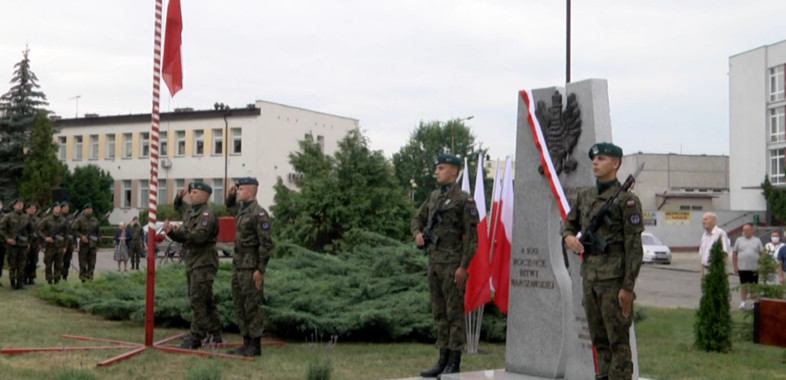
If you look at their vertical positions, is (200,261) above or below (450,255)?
below

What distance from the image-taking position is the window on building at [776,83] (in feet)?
177

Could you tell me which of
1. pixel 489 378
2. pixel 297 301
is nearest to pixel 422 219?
pixel 489 378

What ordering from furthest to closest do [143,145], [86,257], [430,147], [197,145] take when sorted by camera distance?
[430,147]
[143,145]
[197,145]
[86,257]

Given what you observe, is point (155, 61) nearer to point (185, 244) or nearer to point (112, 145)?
point (185, 244)

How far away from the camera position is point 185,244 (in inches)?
415

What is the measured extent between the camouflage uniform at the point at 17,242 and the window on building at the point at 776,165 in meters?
47.2

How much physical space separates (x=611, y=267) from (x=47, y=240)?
16.2m

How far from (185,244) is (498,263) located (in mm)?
3742

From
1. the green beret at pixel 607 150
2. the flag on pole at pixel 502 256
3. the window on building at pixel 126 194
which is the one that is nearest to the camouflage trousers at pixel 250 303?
the flag on pole at pixel 502 256

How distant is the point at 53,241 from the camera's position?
19.8 meters

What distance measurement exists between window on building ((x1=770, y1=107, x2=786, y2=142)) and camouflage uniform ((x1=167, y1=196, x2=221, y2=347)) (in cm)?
5055

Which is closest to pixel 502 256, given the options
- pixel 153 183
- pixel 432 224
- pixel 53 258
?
pixel 432 224

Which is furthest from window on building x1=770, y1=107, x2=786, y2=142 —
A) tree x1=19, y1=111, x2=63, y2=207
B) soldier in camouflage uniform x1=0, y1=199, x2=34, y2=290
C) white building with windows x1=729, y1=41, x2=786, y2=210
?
soldier in camouflage uniform x1=0, y1=199, x2=34, y2=290

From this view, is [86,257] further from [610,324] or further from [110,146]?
[110,146]
